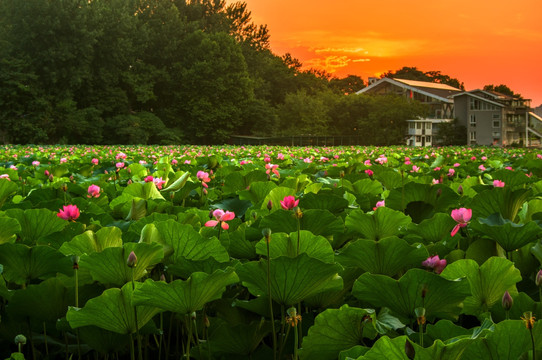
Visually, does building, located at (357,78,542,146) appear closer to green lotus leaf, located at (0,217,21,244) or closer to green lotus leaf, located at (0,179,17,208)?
green lotus leaf, located at (0,179,17,208)

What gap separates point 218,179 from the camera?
11.2 feet

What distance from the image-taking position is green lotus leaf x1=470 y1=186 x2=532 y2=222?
58.3 inches

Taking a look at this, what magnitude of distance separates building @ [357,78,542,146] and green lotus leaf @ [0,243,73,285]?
62920 mm

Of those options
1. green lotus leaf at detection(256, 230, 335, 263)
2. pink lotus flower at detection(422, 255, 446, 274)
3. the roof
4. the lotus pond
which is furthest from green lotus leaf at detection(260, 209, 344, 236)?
the roof

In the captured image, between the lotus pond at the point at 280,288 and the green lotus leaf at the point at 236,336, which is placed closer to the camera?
the lotus pond at the point at 280,288

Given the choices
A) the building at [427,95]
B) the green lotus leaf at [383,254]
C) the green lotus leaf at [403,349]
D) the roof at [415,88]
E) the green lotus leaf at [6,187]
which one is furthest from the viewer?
the roof at [415,88]

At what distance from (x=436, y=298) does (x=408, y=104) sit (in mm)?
57088

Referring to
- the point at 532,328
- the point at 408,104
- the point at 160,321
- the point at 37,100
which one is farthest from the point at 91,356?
the point at 408,104

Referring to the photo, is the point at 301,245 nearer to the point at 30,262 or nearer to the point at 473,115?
the point at 30,262

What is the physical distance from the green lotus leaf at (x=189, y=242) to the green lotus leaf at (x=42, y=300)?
21 cm

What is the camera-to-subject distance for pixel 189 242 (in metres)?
1.10

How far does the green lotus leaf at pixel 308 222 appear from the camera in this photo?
50.8 inches

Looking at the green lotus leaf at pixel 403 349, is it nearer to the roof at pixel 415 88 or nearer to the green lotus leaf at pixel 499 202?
the green lotus leaf at pixel 499 202

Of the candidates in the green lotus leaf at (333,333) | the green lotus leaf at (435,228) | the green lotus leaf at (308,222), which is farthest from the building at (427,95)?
the green lotus leaf at (333,333)
